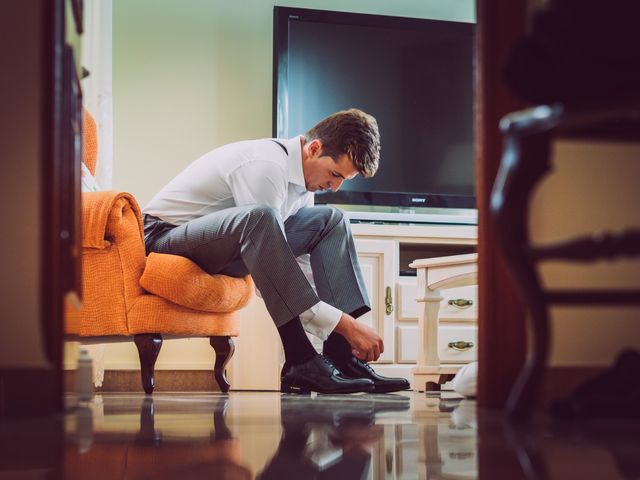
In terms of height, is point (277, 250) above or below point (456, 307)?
above

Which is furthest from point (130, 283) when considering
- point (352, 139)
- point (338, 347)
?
point (352, 139)

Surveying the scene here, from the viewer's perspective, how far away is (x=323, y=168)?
260 centimetres

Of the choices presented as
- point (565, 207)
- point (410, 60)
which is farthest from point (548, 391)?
point (410, 60)

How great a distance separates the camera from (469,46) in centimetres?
407

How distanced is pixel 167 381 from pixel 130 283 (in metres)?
1.25

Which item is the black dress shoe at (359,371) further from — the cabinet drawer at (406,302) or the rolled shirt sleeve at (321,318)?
the cabinet drawer at (406,302)

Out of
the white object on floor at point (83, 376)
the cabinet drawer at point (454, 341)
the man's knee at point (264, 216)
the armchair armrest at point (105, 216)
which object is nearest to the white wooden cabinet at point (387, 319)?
the cabinet drawer at point (454, 341)

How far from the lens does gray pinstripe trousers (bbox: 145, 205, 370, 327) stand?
2.18 metres

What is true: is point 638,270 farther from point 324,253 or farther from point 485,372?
point 324,253

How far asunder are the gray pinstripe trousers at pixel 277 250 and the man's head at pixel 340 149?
10 centimetres

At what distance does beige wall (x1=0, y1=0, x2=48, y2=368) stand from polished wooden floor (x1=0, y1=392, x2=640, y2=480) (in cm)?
12

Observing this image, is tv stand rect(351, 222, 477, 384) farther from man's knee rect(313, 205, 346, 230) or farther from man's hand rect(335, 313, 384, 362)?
man's hand rect(335, 313, 384, 362)

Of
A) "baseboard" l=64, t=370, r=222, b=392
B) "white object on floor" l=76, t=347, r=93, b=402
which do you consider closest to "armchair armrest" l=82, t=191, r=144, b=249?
"white object on floor" l=76, t=347, r=93, b=402

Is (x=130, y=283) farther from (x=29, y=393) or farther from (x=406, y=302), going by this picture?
(x=29, y=393)
